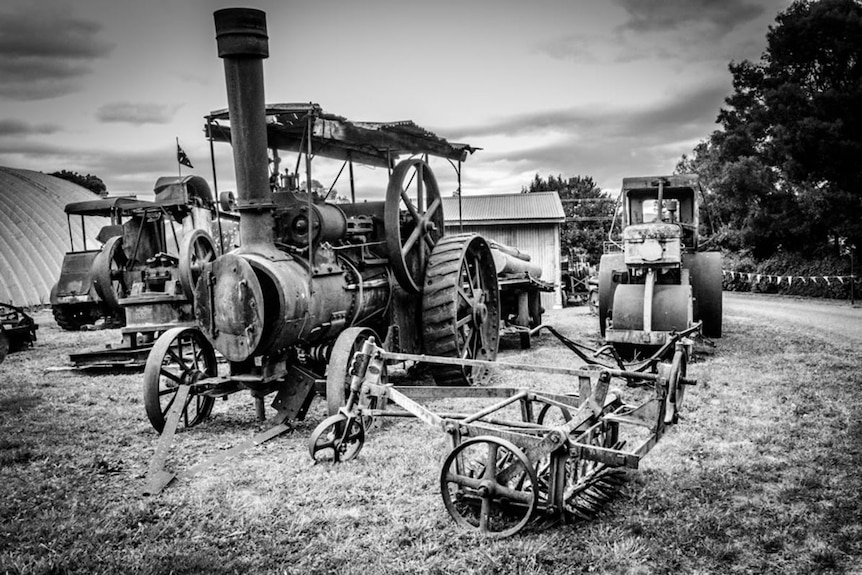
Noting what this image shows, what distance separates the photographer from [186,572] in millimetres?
3021

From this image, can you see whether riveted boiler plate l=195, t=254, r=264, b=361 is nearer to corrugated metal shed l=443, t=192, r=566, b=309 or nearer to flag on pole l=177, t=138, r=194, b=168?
flag on pole l=177, t=138, r=194, b=168

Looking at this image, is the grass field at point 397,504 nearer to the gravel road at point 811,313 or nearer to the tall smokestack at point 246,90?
the tall smokestack at point 246,90

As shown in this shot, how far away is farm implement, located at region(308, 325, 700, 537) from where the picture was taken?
10.6 ft

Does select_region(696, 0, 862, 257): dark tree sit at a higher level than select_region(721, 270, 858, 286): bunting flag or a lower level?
higher

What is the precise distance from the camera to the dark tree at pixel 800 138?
15.8 m

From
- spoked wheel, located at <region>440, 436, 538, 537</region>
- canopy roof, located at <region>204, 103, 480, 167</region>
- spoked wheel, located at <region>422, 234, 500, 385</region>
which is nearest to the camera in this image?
spoked wheel, located at <region>440, 436, 538, 537</region>

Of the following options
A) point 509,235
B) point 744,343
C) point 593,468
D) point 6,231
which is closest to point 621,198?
point 744,343

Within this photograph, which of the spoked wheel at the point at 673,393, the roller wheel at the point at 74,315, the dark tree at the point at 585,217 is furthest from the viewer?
the dark tree at the point at 585,217

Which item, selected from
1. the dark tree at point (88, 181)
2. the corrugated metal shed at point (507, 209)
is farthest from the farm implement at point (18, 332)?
the dark tree at point (88, 181)

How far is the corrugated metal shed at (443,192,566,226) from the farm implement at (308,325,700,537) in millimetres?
13655

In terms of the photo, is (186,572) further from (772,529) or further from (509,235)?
(509,235)

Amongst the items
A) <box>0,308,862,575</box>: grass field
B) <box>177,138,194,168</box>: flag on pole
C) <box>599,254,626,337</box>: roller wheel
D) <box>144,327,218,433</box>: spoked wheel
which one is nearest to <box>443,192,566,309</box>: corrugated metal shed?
<box>599,254,626,337</box>: roller wheel

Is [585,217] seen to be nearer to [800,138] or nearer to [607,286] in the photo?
[800,138]

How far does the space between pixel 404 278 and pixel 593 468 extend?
325 centimetres
